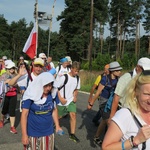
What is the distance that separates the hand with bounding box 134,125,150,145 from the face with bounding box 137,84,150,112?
0.17 meters

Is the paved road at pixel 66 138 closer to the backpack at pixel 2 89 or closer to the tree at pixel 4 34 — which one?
the backpack at pixel 2 89

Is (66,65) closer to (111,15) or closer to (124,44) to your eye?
(111,15)

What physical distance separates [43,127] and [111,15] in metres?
63.1

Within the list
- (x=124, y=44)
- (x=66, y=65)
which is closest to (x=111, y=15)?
(x=124, y=44)

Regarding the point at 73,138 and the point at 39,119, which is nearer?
the point at 39,119

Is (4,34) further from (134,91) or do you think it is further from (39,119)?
(134,91)

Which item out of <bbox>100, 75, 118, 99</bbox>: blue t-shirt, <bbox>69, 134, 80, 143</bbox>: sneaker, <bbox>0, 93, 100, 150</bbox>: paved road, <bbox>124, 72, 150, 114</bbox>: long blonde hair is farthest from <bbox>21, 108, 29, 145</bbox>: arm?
<bbox>69, 134, 80, 143</bbox>: sneaker

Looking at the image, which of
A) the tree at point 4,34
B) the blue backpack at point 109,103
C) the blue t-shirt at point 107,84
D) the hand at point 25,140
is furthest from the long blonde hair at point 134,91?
the tree at point 4,34

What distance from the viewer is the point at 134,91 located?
202cm

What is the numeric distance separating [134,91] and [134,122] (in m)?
0.22

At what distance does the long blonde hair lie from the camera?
6.40ft

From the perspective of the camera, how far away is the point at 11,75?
6.78m

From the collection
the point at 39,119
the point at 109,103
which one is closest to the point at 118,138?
the point at 39,119

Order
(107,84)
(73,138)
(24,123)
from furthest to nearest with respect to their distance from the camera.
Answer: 1. (73,138)
2. (107,84)
3. (24,123)
